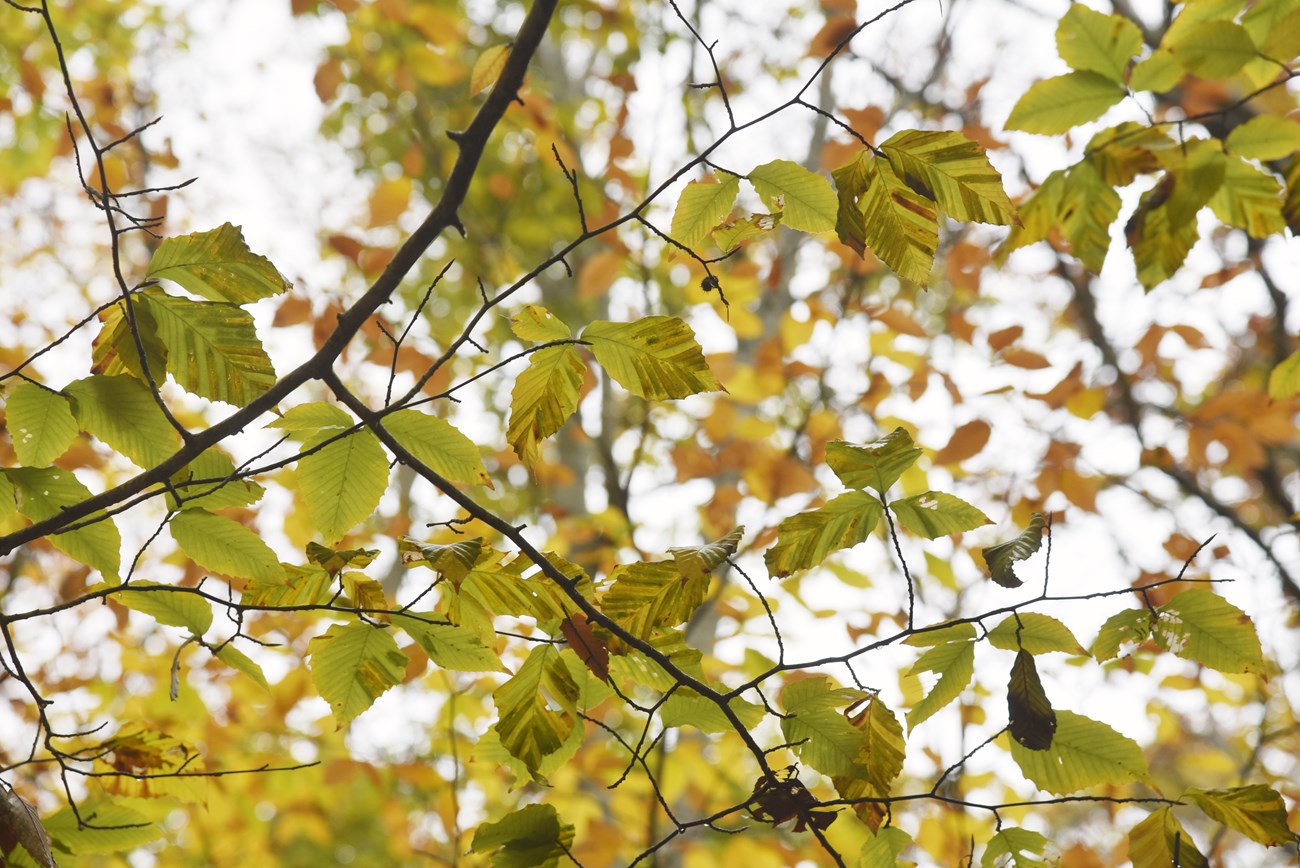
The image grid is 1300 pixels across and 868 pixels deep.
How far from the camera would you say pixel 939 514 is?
0.75m

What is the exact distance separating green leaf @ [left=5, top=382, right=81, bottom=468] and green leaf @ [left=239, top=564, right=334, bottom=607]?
22 cm

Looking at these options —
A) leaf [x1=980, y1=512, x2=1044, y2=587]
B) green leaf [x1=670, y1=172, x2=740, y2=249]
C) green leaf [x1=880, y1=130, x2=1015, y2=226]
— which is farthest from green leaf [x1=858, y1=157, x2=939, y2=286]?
leaf [x1=980, y1=512, x2=1044, y2=587]

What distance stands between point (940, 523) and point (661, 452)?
4.00 m

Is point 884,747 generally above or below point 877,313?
below

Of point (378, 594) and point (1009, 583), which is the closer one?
point (1009, 583)

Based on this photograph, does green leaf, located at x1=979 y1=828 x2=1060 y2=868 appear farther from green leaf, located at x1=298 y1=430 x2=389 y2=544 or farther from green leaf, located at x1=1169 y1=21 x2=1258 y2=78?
green leaf, located at x1=1169 y1=21 x2=1258 y2=78

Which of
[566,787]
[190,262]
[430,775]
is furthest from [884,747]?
[566,787]

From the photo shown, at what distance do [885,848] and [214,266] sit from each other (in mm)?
835

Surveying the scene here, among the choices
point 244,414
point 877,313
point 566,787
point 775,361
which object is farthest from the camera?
point 566,787

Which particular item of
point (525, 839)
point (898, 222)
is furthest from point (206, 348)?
point (898, 222)

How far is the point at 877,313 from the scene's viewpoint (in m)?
2.54

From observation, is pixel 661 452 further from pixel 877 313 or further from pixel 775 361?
pixel 877 313

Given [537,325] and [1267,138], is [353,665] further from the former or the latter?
[1267,138]

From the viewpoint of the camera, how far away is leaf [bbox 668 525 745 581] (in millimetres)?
719
